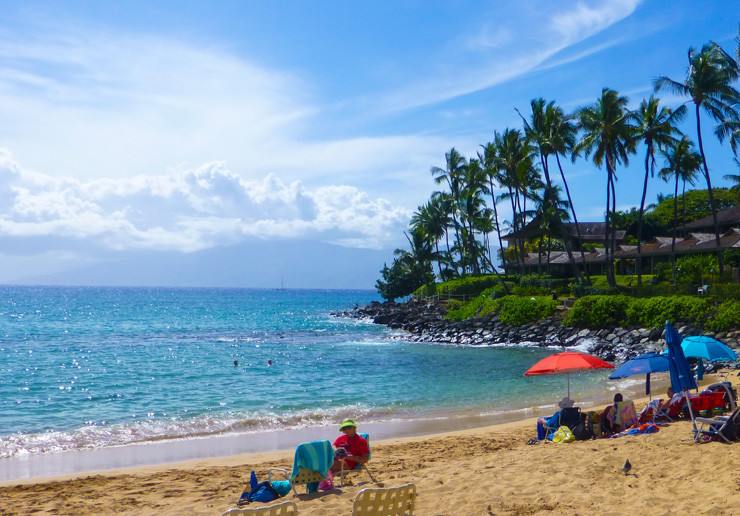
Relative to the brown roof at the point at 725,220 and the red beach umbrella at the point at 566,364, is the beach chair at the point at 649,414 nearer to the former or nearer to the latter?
the red beach umbrella at the point at 566,364

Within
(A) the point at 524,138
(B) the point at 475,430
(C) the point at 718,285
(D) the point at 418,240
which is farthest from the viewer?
(D) the point at 418,240

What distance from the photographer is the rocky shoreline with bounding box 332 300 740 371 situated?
2816 centimetres

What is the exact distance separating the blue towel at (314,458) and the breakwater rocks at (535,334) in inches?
857

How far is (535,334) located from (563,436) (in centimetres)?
2561

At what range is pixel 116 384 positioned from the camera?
22.5 m

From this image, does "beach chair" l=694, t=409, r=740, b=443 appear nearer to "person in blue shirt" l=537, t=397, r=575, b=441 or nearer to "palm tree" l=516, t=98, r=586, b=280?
"person in blue shirt" l=537, t=397, r=575, b=441

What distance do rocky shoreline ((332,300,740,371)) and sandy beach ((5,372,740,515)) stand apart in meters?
16.5

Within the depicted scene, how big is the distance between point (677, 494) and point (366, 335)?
131 feet

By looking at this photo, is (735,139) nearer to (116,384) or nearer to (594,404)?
(594,404)

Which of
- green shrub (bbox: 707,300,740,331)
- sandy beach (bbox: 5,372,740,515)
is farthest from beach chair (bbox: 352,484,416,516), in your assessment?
green shrub (bbox: 707,300,740,331)

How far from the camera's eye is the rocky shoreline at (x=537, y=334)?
28.2 metres

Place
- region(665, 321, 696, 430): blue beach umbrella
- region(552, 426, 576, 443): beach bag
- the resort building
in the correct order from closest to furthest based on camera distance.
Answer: region(665, 321, 696, 430): blue beach umbrella, region(552, 426, 576, 443): beach bag, the resort building

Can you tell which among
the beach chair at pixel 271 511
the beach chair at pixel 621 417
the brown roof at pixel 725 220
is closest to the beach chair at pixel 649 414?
the beach chair at pixel 621 417

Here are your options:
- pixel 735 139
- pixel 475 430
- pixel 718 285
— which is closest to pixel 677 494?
pixel 475 430
